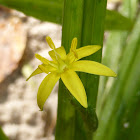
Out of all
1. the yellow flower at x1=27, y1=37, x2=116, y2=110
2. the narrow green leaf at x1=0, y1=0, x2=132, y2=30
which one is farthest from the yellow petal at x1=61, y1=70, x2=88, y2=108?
the narrow green leaf at x1=0, y1=0, x2=132, y2=30

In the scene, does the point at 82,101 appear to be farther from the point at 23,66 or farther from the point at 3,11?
the point at 3,11

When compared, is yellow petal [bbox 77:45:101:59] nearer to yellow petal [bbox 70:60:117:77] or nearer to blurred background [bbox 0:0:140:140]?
yellow petal [bbox 70:60:117:77]

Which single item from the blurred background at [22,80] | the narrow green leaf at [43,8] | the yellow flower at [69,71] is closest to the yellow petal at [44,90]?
the yellow flower at [69,71]

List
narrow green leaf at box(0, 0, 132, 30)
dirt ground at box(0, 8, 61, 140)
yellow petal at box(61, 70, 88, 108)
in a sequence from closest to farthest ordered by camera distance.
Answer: yellow petal at box(61, 70, 88, 108) → narrow green leaf at box(0, 0, 132, 30) → dirt ground at box(0, 8, 61, 140)

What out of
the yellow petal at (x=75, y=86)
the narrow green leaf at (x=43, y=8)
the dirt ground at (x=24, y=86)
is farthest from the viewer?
→ the dirt ground at (x=24, y=86)

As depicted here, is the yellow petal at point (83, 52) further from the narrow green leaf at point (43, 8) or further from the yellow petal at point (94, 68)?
the narrow green leaf at point (43, 8)

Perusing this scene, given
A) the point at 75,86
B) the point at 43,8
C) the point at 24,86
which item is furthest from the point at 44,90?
the point at 24,86

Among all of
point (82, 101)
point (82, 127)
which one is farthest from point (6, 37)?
point (82, 101)
